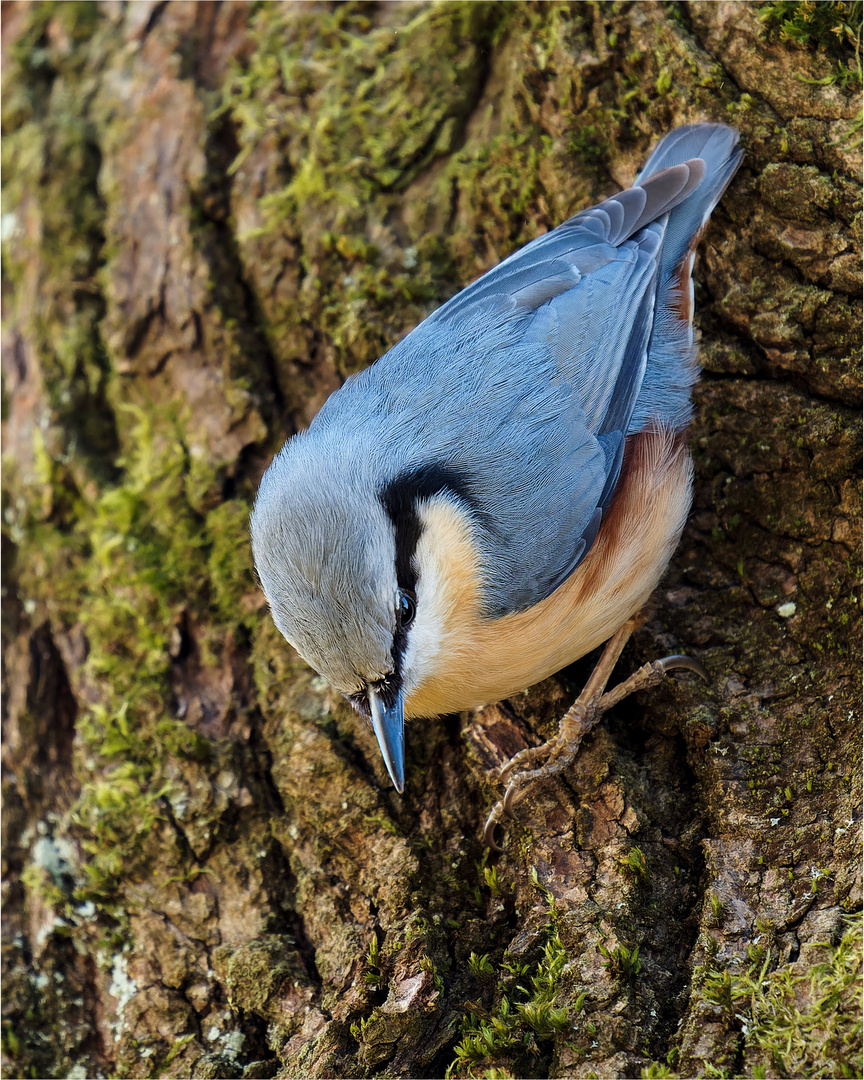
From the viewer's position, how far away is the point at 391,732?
2.28m

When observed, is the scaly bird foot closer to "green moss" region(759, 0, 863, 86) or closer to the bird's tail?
the bird's tail

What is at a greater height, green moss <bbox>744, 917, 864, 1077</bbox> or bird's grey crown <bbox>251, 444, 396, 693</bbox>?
bird's grey crown <bbox>251, 444, 396, 693</bbox>

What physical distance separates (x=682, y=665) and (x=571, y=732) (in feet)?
1.26

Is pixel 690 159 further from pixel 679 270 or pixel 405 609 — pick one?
pixel 405 609

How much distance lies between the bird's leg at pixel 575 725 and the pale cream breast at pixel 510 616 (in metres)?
0.11

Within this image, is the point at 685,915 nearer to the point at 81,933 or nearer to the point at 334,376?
the point at 81,933

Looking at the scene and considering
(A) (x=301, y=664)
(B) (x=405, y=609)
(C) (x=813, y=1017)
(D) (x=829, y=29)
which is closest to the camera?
(C) (x=813, y=1017)

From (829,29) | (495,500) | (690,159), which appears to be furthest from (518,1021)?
(829,29)

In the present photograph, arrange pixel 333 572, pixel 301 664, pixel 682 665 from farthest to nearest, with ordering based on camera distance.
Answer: pixel 301 664, pixel 682 665, pixel 333 572

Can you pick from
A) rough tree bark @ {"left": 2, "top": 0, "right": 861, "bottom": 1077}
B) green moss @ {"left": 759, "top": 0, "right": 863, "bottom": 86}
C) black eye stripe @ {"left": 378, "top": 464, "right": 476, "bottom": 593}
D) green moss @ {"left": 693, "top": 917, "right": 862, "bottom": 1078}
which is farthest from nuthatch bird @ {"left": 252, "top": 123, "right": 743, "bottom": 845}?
green moss @ {"left": 693, "top": 917, "right": 862, "bottom": 1078}

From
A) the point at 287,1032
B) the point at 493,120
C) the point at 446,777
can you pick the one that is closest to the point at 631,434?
the point at 446,777

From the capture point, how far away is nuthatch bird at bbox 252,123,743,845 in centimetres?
229

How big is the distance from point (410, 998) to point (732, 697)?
115cm

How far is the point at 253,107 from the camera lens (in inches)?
150
